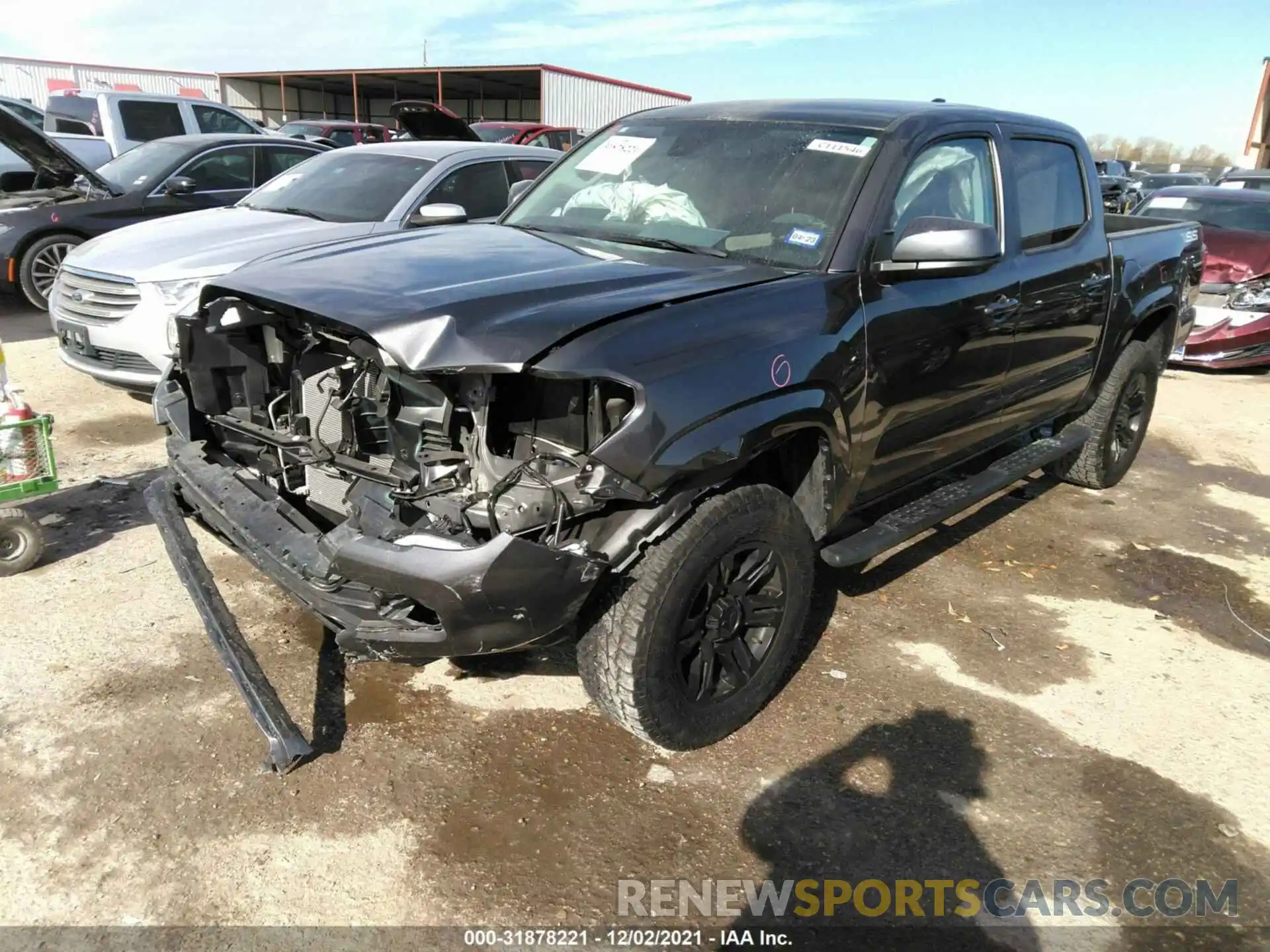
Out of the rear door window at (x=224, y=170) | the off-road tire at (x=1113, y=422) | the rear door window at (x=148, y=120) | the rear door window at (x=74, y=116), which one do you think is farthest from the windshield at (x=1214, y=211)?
the rear door window at (x=74, y=116)

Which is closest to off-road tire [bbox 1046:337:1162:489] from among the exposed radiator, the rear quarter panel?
the rear quarter panel

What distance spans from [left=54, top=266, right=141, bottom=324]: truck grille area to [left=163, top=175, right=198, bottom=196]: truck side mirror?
7.86 ft

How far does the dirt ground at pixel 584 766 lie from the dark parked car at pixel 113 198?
5.20m

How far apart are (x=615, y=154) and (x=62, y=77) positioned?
105 feet

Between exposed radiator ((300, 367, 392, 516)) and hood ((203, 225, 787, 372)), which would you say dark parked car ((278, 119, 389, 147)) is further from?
exposed radiator ((300, 367, 392, 516))

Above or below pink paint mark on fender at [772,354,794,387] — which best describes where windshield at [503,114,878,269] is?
above

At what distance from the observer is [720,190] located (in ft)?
11.1

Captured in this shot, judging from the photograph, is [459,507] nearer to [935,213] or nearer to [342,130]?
[935,213]


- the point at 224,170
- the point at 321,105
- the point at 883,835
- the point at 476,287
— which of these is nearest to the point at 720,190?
the point at 476,287

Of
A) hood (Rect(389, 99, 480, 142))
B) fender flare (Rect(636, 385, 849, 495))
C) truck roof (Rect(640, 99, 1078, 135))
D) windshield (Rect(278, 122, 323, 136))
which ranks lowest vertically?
fender flare (Rect(636, 385, 849, 495))

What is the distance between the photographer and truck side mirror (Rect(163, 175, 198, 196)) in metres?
7.90

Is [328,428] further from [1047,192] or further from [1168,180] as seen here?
[1168,180]

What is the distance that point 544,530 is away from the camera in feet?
7.86

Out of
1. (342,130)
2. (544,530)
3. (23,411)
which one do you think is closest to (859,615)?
(544,530)
